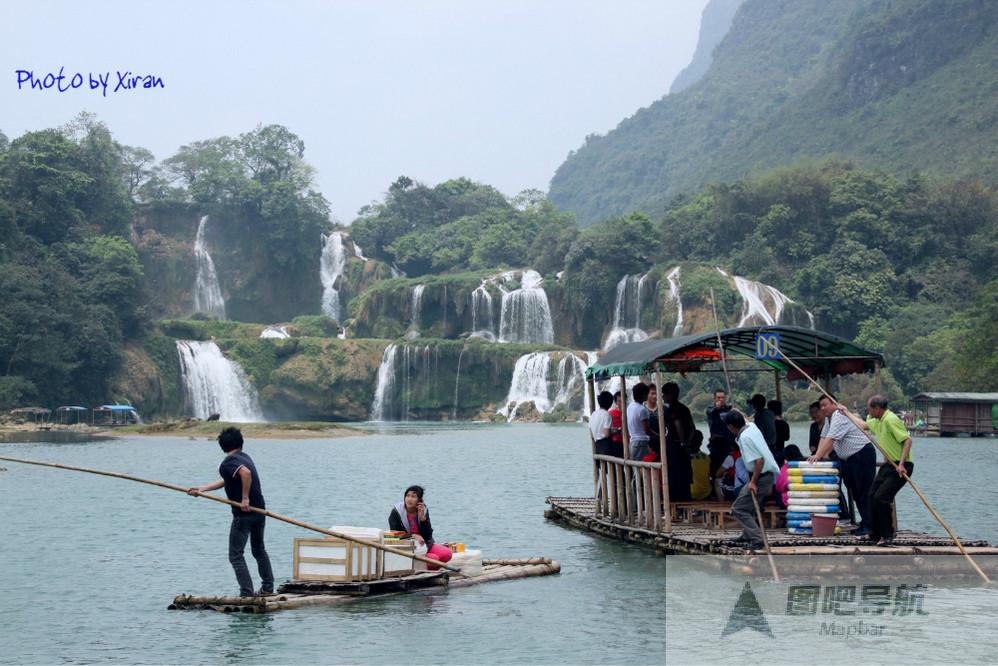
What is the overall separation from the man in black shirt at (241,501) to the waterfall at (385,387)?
201 feet

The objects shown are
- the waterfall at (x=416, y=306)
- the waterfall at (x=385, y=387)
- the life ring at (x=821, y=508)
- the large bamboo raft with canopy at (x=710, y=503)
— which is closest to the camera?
the large bamboo raft with canopy at (x=710, y=503)

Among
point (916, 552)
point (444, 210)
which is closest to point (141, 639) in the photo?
point (916, 552)

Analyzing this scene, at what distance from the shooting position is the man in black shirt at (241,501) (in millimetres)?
13609

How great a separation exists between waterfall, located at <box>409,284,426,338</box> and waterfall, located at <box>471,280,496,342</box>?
150 inches

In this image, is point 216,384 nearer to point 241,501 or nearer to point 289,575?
point 289,575

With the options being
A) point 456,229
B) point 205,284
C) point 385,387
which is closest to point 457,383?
point 385,387

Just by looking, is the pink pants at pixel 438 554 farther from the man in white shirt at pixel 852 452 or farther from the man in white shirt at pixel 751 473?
the man in white shirt at pixel 852 452

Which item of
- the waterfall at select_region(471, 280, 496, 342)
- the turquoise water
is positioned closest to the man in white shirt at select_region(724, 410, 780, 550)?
the turquoise water

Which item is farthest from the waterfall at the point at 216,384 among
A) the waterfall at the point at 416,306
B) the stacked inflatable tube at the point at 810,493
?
the stacked inflatable tube at the point at 810,493

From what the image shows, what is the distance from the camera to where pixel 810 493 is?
16203 millimetres

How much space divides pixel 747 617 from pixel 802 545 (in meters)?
2.01

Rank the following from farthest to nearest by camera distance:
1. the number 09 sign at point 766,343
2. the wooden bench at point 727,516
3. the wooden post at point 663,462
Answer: the number 09 sign at point 766,343 < the wooden bench at point 727,516 < the wooden post at point 663,462

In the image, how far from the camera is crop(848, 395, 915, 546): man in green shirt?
49.3ft

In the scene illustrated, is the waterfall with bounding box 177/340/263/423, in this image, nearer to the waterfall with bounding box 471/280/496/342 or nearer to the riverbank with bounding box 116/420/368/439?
the riverbank with bounding box 116/420/368/439
